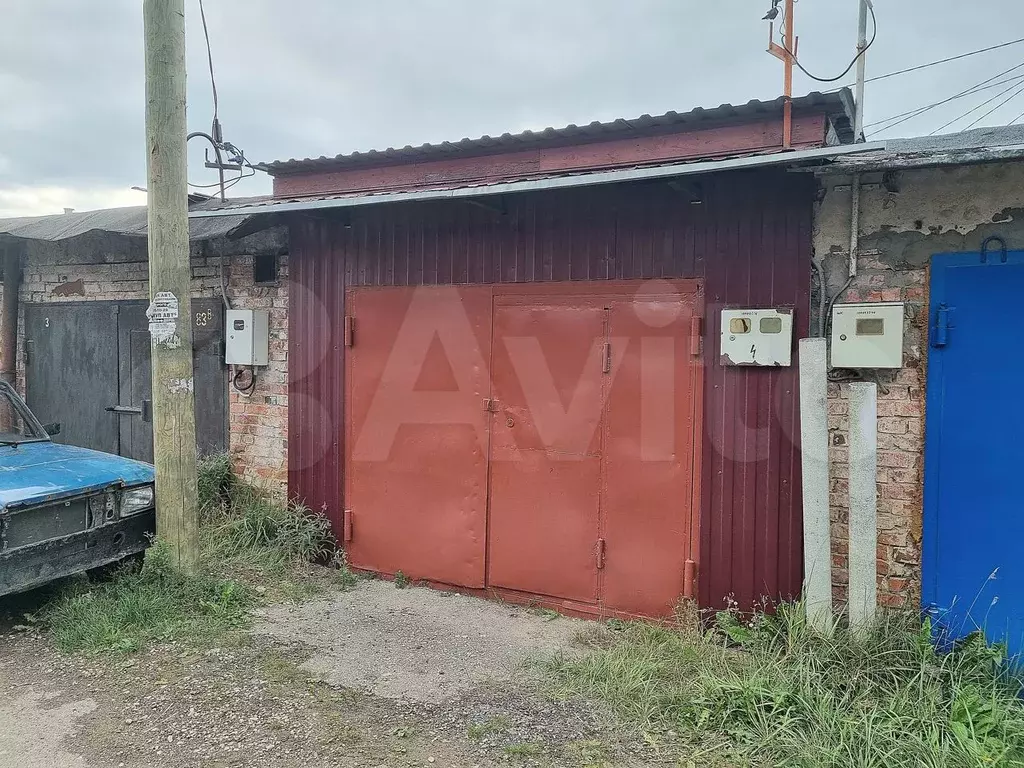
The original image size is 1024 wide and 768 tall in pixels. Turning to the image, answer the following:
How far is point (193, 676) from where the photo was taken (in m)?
3.60

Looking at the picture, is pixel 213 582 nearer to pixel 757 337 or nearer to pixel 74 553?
pixel 74 553

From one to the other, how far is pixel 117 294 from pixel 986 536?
282 inches

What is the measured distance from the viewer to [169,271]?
14.4ft

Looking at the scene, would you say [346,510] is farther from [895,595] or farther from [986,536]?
[986,536]

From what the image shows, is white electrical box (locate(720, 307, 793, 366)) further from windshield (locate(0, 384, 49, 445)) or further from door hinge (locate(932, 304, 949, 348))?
windshield (locate(0, 384, 49, 445))

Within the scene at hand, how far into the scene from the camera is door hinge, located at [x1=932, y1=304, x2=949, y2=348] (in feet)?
11.7

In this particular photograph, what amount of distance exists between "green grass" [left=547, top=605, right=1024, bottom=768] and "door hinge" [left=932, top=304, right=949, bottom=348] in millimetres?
1405

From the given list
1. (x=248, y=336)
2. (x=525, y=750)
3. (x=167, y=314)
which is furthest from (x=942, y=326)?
(x=248, y=336)

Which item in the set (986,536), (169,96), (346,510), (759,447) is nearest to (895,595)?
(986,536)

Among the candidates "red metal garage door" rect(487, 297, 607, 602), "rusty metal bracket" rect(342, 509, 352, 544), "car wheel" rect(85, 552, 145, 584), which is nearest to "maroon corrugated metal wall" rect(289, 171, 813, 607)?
"red metal garage door" rect(487, 297, 607, 602)

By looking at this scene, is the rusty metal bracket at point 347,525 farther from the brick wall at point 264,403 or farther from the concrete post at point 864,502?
the concrete post at point 864,502

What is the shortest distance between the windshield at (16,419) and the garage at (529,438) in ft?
7.15

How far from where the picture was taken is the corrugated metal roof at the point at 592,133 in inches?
154

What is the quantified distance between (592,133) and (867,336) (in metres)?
2.12
